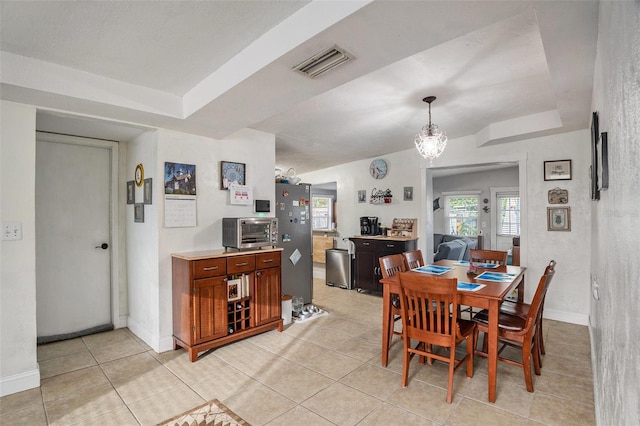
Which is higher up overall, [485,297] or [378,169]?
[378,169]

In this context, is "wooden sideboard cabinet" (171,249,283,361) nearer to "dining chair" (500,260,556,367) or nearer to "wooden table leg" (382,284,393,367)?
"wooden table leg" (382,284,393,367)

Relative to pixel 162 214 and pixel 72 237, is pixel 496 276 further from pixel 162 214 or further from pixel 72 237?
pixel 72 237

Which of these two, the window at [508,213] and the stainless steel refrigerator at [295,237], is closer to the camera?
the stainless steel refrigerator at [295,237]

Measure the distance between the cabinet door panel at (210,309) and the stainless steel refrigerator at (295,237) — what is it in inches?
52.5

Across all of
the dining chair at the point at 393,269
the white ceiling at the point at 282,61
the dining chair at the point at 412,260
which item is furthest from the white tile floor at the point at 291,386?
the white ceiling at the point at 282,61

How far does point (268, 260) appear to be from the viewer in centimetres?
351

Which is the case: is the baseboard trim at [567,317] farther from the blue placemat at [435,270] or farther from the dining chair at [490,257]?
the blue placemat at [435,270]

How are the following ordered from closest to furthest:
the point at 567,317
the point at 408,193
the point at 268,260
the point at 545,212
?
1. the point at 268,260
2. the point at 567,317
3. the point at 545,212
4. the point at 408,193

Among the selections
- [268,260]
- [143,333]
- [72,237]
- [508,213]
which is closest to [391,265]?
[268,260]

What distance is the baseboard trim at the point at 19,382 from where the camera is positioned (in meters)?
2.40

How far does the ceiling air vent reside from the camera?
1.88 m

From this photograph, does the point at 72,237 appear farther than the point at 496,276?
Yes

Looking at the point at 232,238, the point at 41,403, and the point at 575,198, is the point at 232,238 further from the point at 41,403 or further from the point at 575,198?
the point at 575,198

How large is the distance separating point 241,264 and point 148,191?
1.22m
